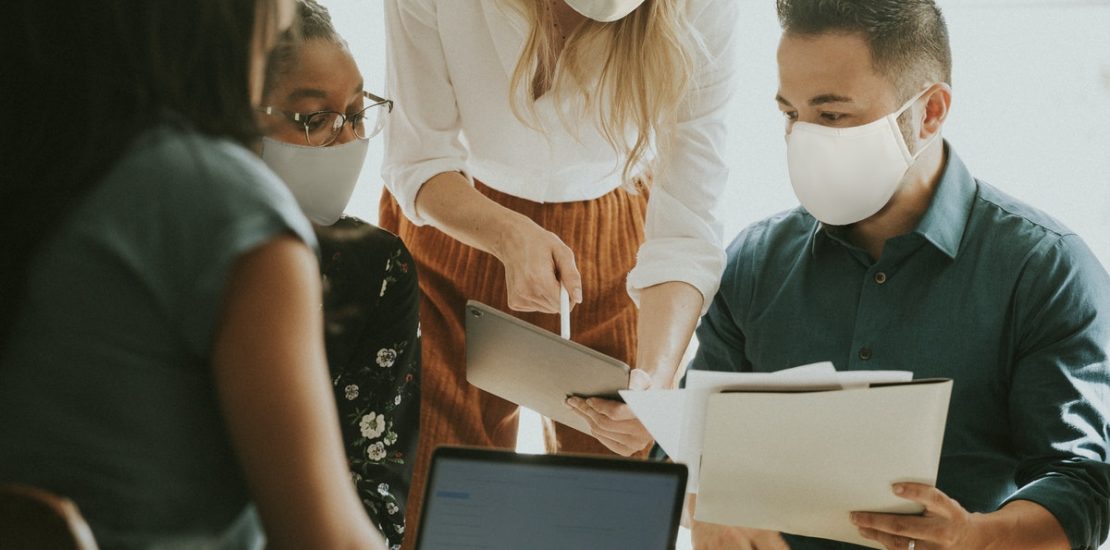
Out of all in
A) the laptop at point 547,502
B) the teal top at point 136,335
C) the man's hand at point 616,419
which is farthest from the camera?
the man's hand at point 616,419

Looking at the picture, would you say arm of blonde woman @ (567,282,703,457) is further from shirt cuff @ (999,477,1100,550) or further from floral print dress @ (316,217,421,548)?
shirt cuff @ (999,477,1100,550)

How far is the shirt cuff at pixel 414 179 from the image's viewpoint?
1.61 m

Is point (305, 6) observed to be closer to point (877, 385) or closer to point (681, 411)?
point (681, 411)

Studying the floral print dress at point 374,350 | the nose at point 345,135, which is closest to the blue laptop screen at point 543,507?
the floral print dress at point 374,350

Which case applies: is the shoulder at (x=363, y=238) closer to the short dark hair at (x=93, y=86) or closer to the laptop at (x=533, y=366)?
the laptop at (x=533, y=366)

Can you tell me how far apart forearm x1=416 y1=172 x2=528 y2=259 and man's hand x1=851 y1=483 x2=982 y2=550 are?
578mm

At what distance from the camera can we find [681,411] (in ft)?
3.97

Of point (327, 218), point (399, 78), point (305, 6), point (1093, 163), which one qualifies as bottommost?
point (1093, 163)

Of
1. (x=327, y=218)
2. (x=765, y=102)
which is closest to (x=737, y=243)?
(x=327, y=218)

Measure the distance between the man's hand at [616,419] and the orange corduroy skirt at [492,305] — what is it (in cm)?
16

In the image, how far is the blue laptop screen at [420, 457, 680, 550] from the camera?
3.05 feet

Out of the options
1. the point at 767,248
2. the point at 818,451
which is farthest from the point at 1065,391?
the point at 767,248

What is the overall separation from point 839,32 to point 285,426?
1131mm

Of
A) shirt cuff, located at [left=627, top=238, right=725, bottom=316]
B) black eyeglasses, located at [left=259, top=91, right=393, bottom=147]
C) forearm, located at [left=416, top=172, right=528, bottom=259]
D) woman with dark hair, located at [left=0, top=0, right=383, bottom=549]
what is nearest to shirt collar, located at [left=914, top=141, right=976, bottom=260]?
shirt cuff, located at [left=627, top=238, right=725, bottom=316]
